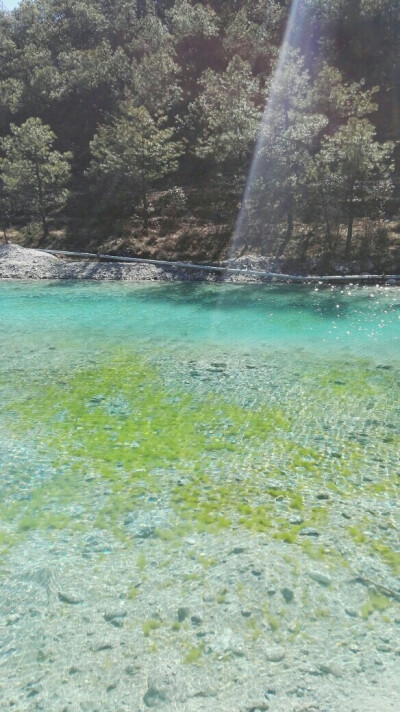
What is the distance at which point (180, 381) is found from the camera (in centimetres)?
1432

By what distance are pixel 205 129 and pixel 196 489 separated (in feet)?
92.4

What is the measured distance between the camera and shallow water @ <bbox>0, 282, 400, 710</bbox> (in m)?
6.63

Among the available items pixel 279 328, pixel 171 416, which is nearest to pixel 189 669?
pixel 171 416

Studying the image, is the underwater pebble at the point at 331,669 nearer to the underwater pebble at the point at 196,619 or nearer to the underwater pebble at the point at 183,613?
the underwater pebble at the point at 196,619

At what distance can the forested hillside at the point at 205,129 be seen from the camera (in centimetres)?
2730

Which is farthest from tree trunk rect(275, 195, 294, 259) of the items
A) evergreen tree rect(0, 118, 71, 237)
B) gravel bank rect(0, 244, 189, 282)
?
evergreen tree rect(0, 118, 71, 237)

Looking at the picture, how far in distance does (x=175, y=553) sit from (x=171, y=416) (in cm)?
466

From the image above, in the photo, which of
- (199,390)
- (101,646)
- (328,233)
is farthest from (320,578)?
(328,233)

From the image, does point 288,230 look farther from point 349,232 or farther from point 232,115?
point 232,115

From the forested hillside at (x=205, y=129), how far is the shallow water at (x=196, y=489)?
11.9 metres

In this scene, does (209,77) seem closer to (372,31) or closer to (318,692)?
(372,31)

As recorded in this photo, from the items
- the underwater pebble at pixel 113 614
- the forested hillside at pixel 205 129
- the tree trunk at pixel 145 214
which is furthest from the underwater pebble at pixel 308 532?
the tree trunk at pixel 145 214

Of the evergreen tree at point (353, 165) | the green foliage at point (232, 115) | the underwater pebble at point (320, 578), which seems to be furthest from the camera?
the green foliage at point (232, 115)

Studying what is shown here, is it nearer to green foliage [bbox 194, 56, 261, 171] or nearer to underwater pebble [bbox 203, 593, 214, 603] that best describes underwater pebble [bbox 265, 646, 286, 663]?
underwater pebble [bbox 203, 593, 214, 603]
